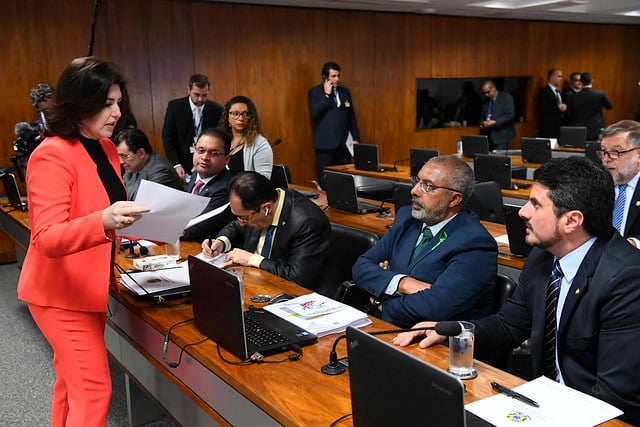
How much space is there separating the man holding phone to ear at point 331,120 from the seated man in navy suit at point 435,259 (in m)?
5.16

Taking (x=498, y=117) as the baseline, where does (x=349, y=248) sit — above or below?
below

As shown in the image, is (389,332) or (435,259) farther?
(435,259)

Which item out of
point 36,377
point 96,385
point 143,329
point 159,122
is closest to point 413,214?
point 143,329

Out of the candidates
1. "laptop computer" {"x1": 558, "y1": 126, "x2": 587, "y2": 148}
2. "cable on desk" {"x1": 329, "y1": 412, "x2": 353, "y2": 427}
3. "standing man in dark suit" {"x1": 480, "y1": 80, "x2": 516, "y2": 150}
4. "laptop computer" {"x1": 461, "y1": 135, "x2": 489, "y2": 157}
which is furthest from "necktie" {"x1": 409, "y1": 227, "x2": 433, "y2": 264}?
"standing man in dark suit" {"x1": 480, "y1": 80, "x2": 516, "y2": 150}

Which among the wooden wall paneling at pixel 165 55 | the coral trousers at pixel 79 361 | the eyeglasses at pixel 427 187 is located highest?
the wooden wall paneling at pixel 165 55

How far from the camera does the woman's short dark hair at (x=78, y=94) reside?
1.85m

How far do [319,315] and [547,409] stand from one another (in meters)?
0.86

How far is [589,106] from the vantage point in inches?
380

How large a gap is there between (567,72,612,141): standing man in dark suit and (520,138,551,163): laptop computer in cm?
376

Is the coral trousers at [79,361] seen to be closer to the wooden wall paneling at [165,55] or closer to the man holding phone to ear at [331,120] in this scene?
the wooden wall paneling at [165,55]

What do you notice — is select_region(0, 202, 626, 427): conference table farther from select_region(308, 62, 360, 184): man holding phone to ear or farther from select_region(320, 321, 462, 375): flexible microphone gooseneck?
select_region(308, 62, 360, 184): man holding phone to ear

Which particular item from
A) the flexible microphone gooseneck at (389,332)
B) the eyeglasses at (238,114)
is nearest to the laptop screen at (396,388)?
the flexible microphone gooseneck at (389,332)

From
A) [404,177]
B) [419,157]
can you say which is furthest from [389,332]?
[419,157]

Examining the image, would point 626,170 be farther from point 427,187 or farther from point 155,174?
point 155,174
